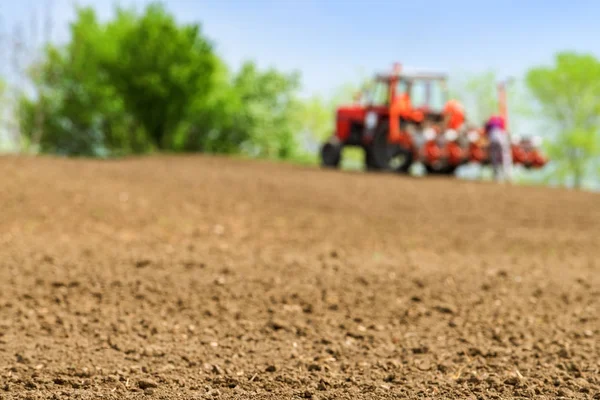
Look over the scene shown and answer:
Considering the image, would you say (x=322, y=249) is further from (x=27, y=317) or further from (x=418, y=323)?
(x=27, y=317)

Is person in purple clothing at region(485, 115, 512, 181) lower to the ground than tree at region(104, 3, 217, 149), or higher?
lower

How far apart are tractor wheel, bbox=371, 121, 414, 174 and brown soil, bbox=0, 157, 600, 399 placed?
14.4ft

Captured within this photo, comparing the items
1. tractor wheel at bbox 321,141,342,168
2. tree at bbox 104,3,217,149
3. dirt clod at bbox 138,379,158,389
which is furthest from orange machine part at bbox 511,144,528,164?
dirt clod at bbox 138,379,158,389

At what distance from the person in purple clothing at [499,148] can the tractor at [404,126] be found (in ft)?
2.14

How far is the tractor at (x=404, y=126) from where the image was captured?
13531mm

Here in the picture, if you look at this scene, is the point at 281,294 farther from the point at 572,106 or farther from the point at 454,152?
the point at 572,106

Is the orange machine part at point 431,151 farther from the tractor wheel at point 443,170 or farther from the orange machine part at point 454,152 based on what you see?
the tractor wheel at point 443,170

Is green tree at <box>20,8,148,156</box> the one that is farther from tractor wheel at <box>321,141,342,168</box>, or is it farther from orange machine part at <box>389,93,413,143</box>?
orange machine part at <box>389,93,413,143</box>

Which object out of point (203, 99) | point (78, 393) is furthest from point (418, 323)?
point (203, 99)

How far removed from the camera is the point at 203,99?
19969mm

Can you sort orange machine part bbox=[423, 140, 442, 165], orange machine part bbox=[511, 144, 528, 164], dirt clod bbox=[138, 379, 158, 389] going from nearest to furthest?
dirt clod bbox=[138, 379, 158, 389] → orange machine part bbox=[423, 140, 442, 165] → orange machine part bbox=[511, 144, 528, 164]

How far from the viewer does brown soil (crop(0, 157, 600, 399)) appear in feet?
10.0

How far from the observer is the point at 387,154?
1417 cm

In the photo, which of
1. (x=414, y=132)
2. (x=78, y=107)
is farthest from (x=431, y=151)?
(x=78, y=107)
